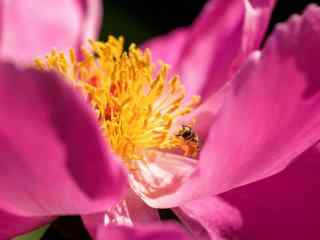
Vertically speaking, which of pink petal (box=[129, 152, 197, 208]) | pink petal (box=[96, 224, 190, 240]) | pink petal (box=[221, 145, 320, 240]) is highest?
pink petal (box=[96, 224, 190, 240])

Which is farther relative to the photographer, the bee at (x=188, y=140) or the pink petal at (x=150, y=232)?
the bee at (x=188, y=140)

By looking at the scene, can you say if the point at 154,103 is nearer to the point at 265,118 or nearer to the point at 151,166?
the point at 151,166

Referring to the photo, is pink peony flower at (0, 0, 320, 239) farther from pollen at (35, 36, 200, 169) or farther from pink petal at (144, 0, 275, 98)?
pink petal at (144, 0, 275, 98)

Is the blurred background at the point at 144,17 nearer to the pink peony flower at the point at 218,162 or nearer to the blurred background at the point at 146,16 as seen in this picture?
the blurred background at the point at 146,16

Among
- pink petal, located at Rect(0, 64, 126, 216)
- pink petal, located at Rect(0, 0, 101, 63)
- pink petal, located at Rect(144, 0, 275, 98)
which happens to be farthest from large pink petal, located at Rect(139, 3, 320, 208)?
pink petal, located at Rect(0, 0, 101, 63)

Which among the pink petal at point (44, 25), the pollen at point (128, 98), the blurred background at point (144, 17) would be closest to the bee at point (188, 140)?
the pollen at point (128, 98)

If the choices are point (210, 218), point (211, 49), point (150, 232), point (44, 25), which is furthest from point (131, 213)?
point (44, 25)
